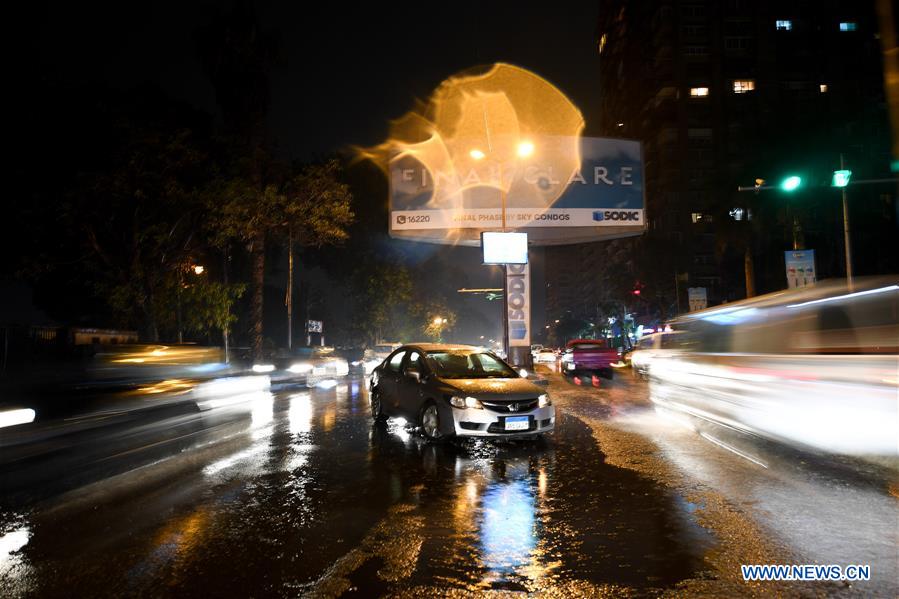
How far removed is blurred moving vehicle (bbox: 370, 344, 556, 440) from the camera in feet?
29.0

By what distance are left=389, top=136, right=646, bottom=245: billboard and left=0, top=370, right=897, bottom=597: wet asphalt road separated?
74.2 feet

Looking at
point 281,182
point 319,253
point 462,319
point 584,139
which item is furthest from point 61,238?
point 462,319

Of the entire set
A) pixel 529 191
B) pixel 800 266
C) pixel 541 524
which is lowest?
pixel 541 524

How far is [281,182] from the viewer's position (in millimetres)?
28109

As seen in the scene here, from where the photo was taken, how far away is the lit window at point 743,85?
248 ft

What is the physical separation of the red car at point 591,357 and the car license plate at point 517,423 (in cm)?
1972

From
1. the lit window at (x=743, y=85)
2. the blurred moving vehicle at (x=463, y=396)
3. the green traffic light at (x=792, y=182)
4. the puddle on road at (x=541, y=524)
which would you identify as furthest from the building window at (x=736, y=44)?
the puddle on road at (x=541, y=524)

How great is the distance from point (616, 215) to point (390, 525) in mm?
27928

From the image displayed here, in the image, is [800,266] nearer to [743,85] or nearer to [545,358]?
[545,358]

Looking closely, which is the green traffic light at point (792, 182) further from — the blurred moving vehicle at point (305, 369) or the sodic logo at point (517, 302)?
the blurred moving vehicle at point (305, 369)

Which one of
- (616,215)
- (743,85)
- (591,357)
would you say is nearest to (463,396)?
(591,357)

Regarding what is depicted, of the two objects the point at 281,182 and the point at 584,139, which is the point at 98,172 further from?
the point at 584,139

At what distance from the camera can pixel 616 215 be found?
30938 millimetres

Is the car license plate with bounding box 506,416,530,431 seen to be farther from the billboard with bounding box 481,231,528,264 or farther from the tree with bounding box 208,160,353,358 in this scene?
the billboard with bounding box 481,231,528,264
